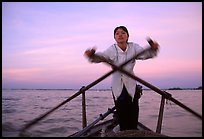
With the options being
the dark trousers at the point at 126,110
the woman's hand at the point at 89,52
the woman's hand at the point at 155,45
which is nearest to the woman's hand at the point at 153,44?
the woman's hand at the point at 155,45

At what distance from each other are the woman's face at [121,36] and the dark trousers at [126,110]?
75cm

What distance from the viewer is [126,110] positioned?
13.5 feet

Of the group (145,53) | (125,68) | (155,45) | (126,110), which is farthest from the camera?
(126,110)

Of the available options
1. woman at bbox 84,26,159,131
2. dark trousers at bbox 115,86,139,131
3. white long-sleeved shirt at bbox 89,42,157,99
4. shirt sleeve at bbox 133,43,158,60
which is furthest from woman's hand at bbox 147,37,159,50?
dark trousers at bbox 115,86,139,131

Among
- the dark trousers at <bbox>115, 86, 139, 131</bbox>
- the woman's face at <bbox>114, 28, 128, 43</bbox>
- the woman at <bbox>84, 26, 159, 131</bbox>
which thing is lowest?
the dark trousers at <bbox>115, 86, 139, 131</bbox>

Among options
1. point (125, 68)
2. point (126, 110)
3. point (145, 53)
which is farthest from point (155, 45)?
point (126, 110)

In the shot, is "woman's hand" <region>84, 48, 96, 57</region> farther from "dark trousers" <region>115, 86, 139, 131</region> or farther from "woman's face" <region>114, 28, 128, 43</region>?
"dark trousers" <region>115, 86, 139, 131</region>

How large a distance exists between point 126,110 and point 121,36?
1.18 m

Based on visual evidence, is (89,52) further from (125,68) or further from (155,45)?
(155,45)

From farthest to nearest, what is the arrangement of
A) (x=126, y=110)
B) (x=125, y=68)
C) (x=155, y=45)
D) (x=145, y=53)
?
(x=126, y=110) < (x=125, y=68) < (x=145, y=53) < (x=155, y=45)

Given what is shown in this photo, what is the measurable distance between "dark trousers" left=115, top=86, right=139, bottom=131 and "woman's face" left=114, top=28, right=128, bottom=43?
2.46ft

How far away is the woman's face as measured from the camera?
3948 mm

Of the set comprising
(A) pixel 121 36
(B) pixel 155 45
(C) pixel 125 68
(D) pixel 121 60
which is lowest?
(C) pixel 125 68

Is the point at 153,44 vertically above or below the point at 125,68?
above
